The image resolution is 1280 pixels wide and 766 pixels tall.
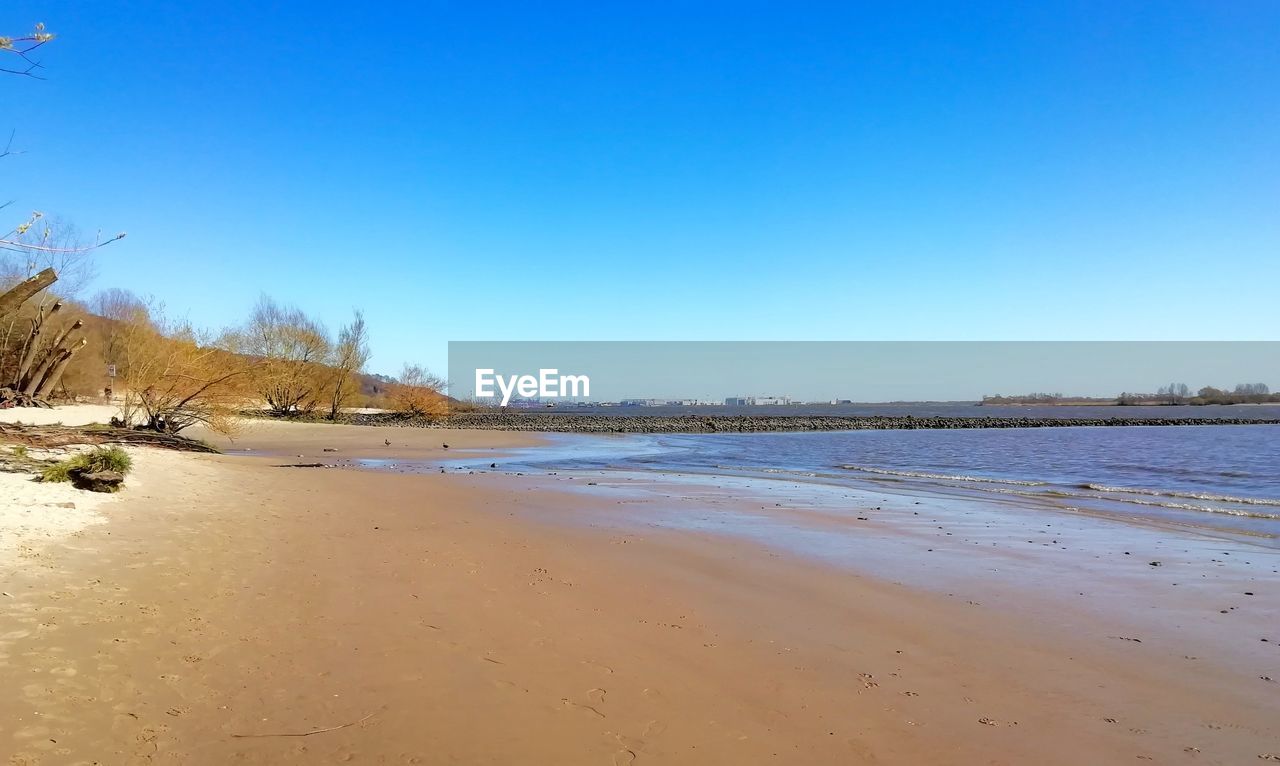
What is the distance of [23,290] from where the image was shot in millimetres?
9258

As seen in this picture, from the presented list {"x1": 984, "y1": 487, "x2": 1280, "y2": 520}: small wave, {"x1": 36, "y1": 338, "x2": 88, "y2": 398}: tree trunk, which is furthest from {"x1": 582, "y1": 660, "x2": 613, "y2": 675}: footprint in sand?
{"x1": 36, "y1": 338, "x2": 88, "y2": 398}: tree trunk

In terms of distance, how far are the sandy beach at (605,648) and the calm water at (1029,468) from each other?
5.27 m

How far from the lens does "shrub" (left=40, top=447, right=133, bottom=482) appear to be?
931cm

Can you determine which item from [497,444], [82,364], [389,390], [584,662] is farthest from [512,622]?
[389,390]

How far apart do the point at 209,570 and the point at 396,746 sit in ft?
13.6

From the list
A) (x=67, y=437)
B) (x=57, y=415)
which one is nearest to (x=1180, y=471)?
(x=67, y=437)

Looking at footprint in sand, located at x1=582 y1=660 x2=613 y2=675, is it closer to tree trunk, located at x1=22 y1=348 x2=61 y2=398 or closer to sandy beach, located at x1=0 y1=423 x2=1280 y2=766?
sandy beach, located at x1=0 y1=423 x2=1280 y2=766

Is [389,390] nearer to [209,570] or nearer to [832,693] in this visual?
[209,570]

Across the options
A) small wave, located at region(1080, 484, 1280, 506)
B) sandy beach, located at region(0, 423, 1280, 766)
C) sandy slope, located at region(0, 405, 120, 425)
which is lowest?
small wave, located at region(1080, 484, 1280, 506)

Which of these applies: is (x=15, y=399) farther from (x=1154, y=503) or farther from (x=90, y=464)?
(x=1154, y=503)

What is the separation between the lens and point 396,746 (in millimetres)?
3547

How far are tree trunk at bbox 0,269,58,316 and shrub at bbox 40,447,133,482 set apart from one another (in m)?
2.18

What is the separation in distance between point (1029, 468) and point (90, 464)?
24.9m

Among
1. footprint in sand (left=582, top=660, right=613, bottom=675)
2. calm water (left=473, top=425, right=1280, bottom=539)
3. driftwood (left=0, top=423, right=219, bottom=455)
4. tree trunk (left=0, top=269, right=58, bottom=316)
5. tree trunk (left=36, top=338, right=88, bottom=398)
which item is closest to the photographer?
footprint in sand (left=582, top=660, right=613, bottom=675)
